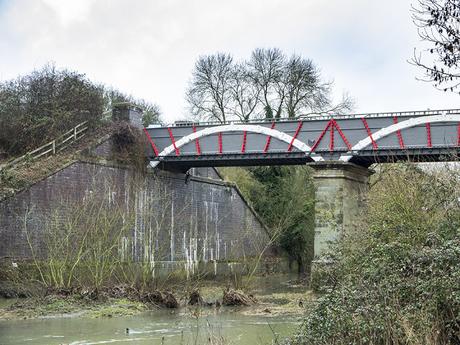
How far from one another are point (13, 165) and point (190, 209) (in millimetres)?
12797

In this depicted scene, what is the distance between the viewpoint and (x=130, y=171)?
3516cm

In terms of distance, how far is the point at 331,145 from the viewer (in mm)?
32094

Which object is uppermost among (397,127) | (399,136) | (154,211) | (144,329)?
(397,127)

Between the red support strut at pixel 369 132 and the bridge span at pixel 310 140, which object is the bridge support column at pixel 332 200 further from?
the red support strut at pixel 369 132

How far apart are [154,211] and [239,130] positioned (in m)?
6.60

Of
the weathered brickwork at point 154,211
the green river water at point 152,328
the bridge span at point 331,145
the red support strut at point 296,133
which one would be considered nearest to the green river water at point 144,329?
the green river water at point 152,328

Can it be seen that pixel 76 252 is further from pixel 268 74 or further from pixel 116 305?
pixel 268 74

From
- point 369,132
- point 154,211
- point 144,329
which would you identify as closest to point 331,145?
point 369,132

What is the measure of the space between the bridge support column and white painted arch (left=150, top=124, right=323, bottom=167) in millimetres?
1158

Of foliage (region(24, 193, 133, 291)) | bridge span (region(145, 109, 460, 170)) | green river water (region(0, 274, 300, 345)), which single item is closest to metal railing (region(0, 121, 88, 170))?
foliage (region(24, 193, 133, 291))

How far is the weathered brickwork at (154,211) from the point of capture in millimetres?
27516

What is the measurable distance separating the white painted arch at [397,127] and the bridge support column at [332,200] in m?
0.66

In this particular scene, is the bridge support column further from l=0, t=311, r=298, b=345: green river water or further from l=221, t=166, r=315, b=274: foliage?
l=221, t=166, r=315, b=274: foliage

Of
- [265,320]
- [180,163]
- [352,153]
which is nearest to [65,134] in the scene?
[180,163]
